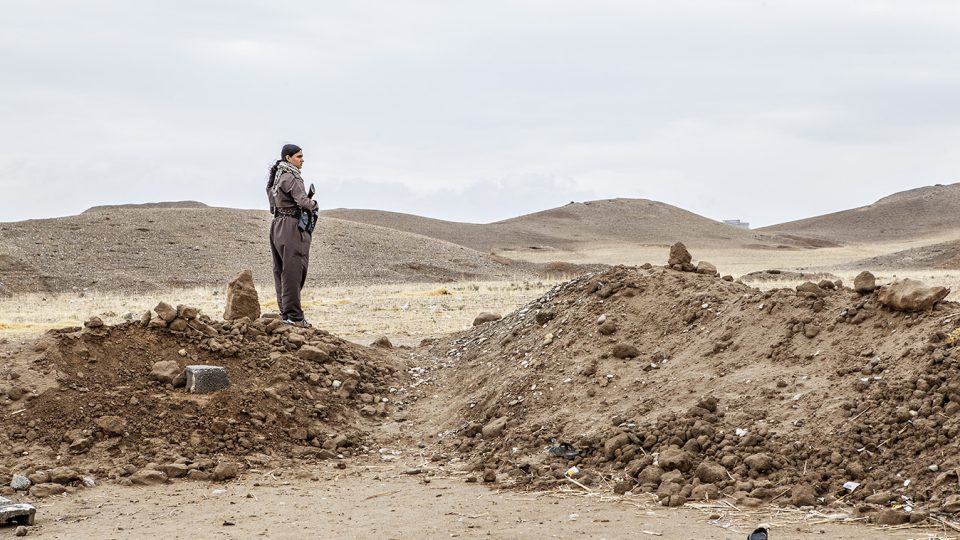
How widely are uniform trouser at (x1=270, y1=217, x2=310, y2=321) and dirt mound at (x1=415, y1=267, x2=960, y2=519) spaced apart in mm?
1963

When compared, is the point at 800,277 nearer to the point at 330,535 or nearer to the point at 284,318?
the point at 284,318

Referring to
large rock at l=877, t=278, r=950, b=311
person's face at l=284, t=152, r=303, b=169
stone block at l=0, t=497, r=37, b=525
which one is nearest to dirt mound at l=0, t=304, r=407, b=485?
stone block at l=0, t=497, r=37, b=525

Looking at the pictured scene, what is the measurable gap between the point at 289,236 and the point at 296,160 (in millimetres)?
711

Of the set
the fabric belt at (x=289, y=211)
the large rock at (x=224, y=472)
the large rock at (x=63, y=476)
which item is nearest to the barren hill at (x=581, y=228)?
the fabric belt at (x=289, y=211)

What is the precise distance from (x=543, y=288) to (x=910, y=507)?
1932cm

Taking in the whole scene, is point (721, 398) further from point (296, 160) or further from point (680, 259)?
point (296, 160)

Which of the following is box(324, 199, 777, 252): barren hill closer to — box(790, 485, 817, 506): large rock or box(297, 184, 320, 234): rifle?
box(297, 184, 320, 234): rifle

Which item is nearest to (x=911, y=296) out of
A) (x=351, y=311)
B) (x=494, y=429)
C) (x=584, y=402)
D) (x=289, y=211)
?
(x=584, y=402)

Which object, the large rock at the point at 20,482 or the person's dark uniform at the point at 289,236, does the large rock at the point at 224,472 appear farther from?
the person's dark uniform at the point at 289,236

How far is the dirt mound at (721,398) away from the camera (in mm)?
5719

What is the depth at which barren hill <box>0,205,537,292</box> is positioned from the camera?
1348 inches

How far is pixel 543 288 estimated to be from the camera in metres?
24.5

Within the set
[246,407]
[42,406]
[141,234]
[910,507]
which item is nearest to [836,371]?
[910,507]

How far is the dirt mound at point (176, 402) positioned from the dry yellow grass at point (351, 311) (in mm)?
3722
